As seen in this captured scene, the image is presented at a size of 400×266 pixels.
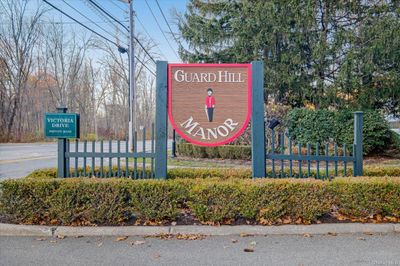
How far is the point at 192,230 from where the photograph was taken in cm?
372

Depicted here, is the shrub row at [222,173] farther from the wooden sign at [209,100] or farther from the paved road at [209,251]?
the paved road at [209,251]

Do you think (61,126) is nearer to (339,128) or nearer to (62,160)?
(62,160)

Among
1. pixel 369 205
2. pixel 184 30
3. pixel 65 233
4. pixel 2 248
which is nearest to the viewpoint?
pixel 2 248

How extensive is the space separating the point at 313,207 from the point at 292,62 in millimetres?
10950

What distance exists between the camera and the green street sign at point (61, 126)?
442cm

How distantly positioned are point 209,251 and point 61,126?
3.02 metres

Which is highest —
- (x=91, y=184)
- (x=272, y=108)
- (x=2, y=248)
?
(x=272, y=108)

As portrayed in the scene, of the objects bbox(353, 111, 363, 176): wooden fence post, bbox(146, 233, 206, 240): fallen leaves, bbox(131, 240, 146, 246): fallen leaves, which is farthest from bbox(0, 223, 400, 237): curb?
bbox(353, 111, 363, 176): wooden fence post

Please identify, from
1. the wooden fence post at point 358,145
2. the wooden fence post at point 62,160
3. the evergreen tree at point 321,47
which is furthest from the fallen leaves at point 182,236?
the evergreen tree at point 321,47

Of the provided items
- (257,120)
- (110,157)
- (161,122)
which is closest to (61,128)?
(110,157)

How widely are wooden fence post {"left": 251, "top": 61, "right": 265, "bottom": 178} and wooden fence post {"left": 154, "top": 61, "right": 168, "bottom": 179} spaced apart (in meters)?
1.40

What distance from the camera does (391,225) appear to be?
3.79 meters

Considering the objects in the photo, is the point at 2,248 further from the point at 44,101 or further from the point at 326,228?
the point at 44,101

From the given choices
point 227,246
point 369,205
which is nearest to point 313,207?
point 369,205
